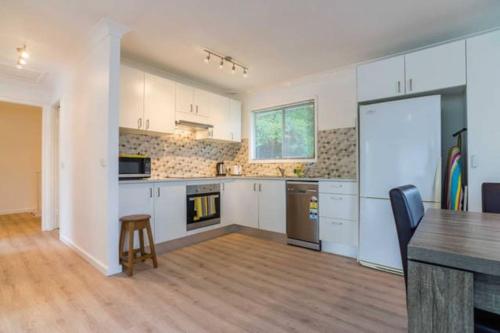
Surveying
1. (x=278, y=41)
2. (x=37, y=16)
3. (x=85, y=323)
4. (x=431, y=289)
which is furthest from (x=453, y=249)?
(x=37, y=16)

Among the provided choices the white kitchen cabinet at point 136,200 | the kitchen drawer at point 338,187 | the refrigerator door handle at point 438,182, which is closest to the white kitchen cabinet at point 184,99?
the white kitchen cabinet at point 136,200

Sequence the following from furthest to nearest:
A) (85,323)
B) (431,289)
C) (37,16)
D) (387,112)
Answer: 1. (387,112)
2. (37,16)
3. (85,323)
4. (431,289)

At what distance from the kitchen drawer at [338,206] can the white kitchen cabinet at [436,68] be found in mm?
1310

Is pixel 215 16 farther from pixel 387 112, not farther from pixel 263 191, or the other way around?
pixel 263 191

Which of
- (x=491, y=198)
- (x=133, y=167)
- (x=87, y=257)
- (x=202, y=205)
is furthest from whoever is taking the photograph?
(x=202, y=205)

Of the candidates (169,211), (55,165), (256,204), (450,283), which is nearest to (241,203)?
(256,204)

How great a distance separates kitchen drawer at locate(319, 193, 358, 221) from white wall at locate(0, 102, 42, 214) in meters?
6.20

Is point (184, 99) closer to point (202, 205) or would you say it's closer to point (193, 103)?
point (193, 103)

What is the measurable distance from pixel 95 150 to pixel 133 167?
1.55ft

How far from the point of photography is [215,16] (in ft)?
7.60

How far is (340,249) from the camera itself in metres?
3.12

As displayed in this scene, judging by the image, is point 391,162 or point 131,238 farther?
point 391,162

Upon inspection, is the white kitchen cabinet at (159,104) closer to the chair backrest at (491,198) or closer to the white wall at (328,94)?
the white wall at (328,94)

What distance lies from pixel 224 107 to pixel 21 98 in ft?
10.5
